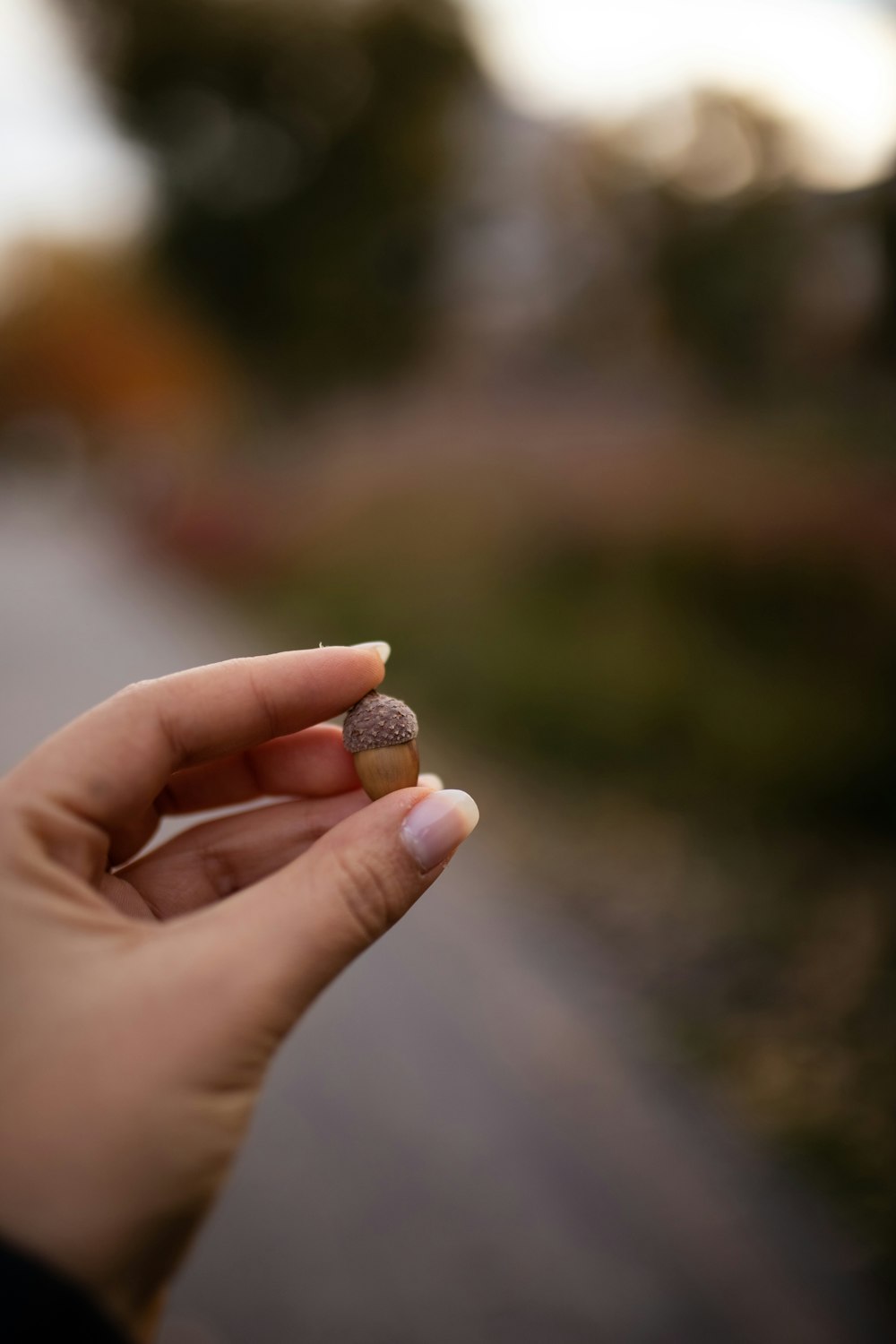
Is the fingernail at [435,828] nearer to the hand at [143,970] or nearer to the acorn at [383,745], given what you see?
the hand at [143,970]

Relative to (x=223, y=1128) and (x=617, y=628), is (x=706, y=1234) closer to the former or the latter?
(x=223, y=1128)

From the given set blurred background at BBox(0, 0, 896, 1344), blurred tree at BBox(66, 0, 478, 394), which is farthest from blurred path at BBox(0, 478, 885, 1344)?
blurred tree at BBox(66, 0, 478, 394)

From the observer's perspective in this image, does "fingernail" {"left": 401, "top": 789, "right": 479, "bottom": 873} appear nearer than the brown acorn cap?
Yes

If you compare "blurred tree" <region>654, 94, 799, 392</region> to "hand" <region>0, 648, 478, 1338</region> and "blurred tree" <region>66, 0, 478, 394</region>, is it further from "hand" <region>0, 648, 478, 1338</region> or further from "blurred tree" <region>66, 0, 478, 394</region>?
"blurred tree" <region>66, 0, 478, 394</region>

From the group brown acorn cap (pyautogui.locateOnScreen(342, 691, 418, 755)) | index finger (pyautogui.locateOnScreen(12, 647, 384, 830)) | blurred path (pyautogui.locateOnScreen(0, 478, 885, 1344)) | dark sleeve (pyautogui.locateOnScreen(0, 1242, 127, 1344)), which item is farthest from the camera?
blurred path (pyautogui.locateOnScreen(0, 478, 885, 1344))

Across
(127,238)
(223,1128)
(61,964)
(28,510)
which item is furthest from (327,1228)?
(28,510)

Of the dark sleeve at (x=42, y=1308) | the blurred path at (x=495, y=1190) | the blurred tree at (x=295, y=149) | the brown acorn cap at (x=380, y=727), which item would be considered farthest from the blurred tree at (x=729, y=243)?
the blurred tree at (x=295, y=149)

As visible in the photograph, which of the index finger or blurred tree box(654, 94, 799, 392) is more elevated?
blurred tree box(654, 94, 799, 392)
